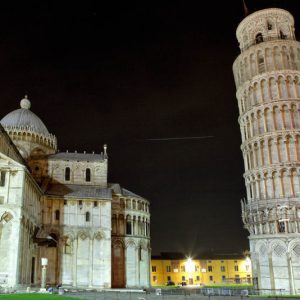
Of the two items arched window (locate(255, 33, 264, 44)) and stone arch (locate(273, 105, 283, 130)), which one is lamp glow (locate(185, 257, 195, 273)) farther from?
arched window (locate(255, 33, 264, 44))

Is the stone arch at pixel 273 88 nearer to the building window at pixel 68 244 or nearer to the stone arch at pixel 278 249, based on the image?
the stone arch at pixel 278 249

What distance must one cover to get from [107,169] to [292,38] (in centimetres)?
3511

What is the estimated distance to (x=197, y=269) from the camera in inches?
4195

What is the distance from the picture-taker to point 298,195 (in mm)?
43531

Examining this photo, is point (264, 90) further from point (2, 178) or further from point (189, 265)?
point (189, 265)

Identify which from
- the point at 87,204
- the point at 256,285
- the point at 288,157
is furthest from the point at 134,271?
the point at 288,157

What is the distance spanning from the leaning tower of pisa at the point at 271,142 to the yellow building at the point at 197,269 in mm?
63199

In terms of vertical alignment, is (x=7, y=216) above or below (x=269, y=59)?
below

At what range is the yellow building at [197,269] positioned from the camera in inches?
4154

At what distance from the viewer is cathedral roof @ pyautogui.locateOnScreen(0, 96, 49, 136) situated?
64.1m

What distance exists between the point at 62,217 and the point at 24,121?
19.7m

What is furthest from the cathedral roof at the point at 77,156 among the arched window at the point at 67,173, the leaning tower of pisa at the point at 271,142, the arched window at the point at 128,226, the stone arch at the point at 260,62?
the stone arch at the point at 260,62

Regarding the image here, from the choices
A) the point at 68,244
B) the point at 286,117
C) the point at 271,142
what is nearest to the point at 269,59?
the point at 286,117

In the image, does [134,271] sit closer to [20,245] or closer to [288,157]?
[20,245]
